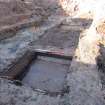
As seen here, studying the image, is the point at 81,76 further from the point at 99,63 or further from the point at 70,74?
the point at 99,63

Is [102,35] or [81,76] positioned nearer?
[81,76]

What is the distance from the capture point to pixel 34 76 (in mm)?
5047

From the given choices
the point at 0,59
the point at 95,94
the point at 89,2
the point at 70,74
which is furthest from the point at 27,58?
the point at 89,2

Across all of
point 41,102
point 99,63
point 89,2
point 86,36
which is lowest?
point 41,102

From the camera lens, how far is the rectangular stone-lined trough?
468 cm

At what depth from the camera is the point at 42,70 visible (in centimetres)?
529

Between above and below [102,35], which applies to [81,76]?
below

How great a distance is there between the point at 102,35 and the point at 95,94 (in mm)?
2577

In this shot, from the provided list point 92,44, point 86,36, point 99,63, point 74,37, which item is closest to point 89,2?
point 74,37

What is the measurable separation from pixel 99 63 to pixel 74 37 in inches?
104

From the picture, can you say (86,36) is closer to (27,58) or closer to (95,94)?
(27,58)

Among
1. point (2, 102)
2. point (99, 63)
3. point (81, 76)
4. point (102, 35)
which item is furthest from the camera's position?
point (102, 35)

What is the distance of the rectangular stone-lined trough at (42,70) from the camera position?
4680 millimetres

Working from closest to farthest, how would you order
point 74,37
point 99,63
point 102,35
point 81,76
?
point 81,76 → point 99,63 → point 102,35 → point 74,37
